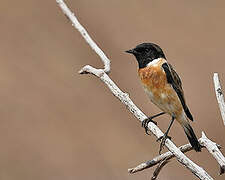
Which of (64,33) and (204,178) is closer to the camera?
(204,178)

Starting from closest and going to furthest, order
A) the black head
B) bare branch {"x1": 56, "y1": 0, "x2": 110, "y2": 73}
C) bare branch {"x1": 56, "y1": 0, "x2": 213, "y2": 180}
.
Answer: bare branch {"x1": 56, "y1": 0, "x2": 213, "y2": 180} < bare branch {"x1": 56, "y1": 0, "x2": 110, "y2": 73} < the black head

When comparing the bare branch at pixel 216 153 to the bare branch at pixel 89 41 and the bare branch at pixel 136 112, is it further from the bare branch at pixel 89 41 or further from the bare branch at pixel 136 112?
the bare branch at pixel 89 41

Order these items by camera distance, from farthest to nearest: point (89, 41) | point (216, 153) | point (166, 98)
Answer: point (166, 98)
point (89, 41)
point (216, 153)

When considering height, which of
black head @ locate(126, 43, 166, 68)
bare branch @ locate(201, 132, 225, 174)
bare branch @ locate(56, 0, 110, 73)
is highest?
bare branch @ locate(56, 0, 110, 73)

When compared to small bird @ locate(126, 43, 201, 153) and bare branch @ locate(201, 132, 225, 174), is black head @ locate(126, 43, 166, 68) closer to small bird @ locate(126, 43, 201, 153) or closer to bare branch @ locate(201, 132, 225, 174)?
small bird @ locate(126, 43, 201, 153)

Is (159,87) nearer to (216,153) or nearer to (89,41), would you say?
(89,41)

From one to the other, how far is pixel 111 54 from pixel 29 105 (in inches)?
82.0

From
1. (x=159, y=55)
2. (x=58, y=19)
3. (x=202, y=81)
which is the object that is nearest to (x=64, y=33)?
(x=58, y=19)

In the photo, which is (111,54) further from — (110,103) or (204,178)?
(204,178)

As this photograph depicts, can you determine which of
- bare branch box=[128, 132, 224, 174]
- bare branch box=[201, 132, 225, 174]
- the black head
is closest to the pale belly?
the black head

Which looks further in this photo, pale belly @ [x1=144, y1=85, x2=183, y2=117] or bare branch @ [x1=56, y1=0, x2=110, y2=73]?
pale belly @ [x1=144, y1=85, x2=183, y2=117]

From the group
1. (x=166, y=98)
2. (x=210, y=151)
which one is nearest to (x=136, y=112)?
(x=210, y=151)

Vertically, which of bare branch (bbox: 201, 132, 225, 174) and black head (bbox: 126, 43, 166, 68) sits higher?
black head (bbox: 126, 43, 166, 68)

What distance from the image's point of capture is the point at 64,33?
46.1ft
